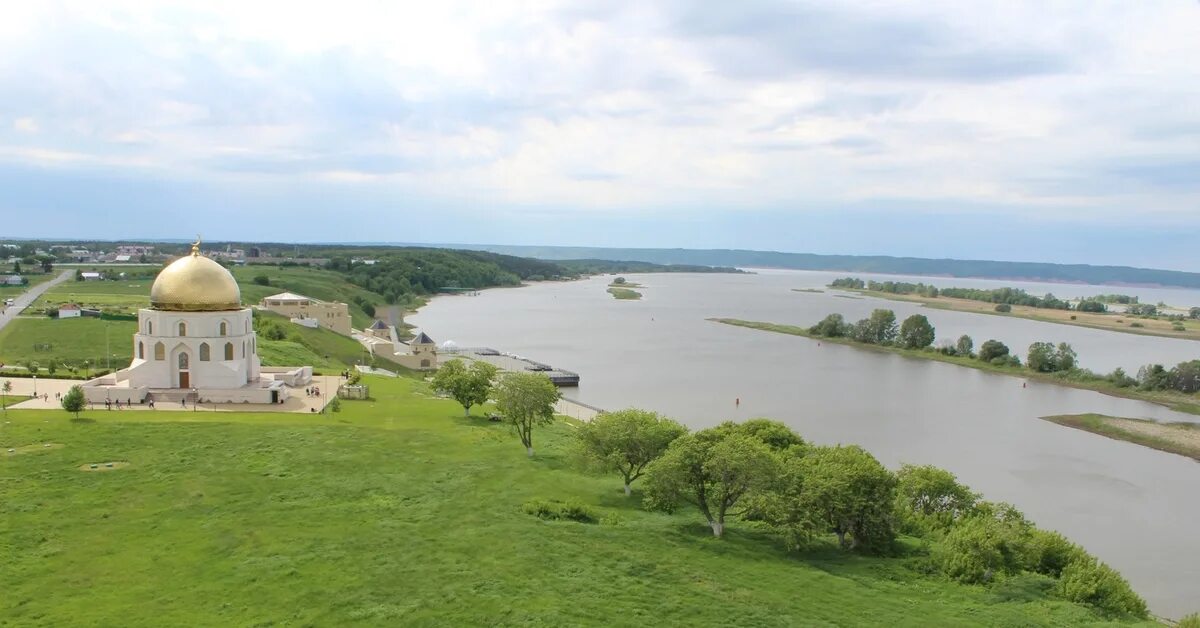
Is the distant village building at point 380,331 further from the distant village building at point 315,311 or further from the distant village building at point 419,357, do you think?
the distant village building at point 419,357

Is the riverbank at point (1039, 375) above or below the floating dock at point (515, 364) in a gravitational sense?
below

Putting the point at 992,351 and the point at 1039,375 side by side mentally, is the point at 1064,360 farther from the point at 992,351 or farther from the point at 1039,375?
the point at 992,351

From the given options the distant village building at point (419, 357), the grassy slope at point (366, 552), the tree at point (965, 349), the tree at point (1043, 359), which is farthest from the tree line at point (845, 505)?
the tree at point (965, 349)

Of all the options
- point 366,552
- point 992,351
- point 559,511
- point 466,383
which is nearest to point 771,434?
point 559,511

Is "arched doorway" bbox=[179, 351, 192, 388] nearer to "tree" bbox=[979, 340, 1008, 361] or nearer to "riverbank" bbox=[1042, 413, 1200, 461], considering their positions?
"riverbank" bbox=[1042, 413, 1200, 461]

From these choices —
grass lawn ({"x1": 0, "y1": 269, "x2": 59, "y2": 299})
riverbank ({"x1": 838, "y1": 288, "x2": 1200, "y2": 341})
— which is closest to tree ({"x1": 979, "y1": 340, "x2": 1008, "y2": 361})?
riverbank ({"x1": 838, "y1": 288, "x2": 1200, "y2": 341})

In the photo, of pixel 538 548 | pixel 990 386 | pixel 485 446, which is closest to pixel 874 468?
pixel 538 548

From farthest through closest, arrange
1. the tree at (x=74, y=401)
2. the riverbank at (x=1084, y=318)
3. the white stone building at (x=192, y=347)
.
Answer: the riverbank at (x=1084, y=318) → the white stone building at (x=192, y=347) → the tree at (x=74, y=401)
